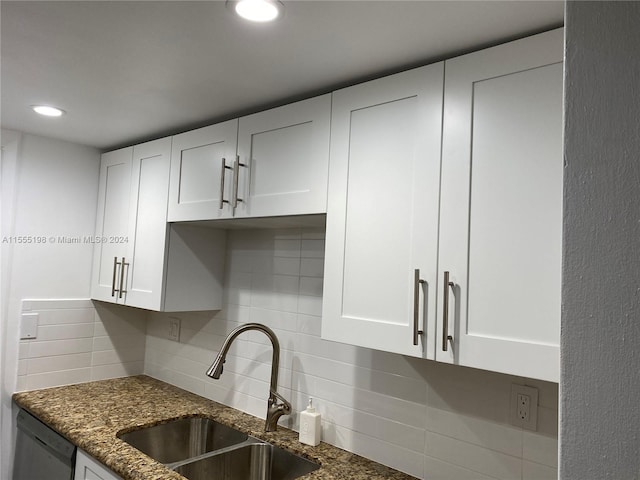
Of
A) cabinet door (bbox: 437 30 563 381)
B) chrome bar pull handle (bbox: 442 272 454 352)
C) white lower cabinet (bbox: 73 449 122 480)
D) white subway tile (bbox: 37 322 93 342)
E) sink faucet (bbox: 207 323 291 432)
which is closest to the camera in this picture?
cabinet door (bbox: 437 30 563 381)

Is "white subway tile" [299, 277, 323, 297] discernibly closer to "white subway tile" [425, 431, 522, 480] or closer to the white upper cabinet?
the white upper cabinet

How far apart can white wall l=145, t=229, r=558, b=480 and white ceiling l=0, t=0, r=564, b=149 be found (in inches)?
27.5

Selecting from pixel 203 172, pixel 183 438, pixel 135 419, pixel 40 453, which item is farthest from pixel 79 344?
pixel 203 172

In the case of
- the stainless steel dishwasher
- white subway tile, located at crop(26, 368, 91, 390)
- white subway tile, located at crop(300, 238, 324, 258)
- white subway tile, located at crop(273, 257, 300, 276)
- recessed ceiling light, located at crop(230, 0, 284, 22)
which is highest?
recessed ceiling light, located at crop(230, 0, 284, 22)

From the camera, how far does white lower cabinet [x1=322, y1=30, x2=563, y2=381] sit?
110cm

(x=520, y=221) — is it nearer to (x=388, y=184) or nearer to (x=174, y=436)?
(x=388, y=184)

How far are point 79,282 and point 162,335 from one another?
1.83ft

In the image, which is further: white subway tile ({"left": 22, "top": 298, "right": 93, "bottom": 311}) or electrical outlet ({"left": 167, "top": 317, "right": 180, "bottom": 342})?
electrical outlet ({"left": 167, "top": 317, "right": 180, "bottom": 342})

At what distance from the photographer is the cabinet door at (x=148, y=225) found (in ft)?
7.25

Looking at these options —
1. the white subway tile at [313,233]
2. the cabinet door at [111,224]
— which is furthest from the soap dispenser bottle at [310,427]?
the cabinet door at [111,224]

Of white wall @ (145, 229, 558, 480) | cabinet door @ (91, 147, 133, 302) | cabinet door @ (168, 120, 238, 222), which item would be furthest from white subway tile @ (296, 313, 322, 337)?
cabinet door @ (91, 147, 133, 302)

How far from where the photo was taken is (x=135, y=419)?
6.68 feet

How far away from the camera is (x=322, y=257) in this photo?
195 centimetres

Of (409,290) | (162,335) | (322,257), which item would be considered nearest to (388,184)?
(409,290)
